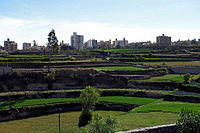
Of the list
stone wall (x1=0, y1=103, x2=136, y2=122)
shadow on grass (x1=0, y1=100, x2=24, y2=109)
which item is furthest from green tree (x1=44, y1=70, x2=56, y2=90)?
stone wall (x1=0, y1=103, x2=136, y2=122)

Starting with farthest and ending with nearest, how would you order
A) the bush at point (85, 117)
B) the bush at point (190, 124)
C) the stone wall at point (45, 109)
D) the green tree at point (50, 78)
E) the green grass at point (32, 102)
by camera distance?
the green tree at point (50, 78) → the green grass at point (32, 102) → the stone wall at point (45, 109) → the bush at point (85, 117) → the bush at point (190, 124)

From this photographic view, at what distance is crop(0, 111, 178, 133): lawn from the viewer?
21506 millimetres

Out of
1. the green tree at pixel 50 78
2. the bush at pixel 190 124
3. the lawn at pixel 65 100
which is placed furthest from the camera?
the green tree at pixel 50 78

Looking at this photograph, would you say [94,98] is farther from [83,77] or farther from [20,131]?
[83,77]

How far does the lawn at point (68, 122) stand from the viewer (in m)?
21.5

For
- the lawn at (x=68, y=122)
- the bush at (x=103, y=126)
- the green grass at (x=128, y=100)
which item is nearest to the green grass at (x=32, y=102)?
the lawn at (x=68, y=122)

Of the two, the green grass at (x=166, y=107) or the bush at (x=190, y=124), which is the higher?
the bush at (x=190, y=124)

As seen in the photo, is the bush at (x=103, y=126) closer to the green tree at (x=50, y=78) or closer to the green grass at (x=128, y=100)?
the green grass at (x=128, y=100)

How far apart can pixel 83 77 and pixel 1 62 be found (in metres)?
21.6

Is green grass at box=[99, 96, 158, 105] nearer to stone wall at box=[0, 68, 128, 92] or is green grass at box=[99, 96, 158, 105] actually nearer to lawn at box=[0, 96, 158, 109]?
lawn at box=[0, 96, 158, 109]

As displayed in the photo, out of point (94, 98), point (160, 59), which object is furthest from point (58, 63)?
point (94, 98)

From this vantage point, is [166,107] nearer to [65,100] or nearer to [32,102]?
[65,100]

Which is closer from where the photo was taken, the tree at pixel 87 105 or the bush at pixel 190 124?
the bush at pixel 190 124

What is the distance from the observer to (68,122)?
2727 centimetres
